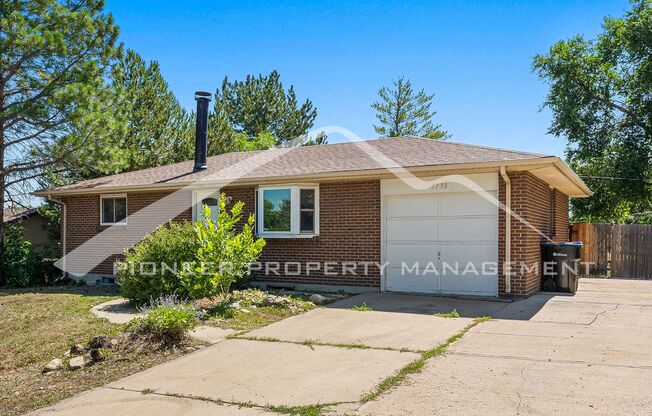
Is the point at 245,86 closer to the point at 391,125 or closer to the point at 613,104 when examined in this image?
the point at 391,125

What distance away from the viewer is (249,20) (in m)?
15.5

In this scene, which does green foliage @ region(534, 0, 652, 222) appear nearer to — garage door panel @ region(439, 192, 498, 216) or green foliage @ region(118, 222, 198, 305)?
garage door panel @ region(439, 192, 498, 216)

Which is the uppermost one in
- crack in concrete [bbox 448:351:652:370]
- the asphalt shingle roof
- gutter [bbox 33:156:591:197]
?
the asphalt shingle roof

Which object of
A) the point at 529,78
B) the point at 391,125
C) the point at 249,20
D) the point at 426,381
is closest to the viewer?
the point at 426,381

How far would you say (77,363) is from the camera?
6297 mm

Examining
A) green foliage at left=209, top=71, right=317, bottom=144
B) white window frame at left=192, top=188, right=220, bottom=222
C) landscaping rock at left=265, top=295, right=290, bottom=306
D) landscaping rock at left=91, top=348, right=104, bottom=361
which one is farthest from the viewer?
green foliage at left=209, top=71, right=317, bottom=144

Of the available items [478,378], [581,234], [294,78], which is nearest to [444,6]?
[581,234]

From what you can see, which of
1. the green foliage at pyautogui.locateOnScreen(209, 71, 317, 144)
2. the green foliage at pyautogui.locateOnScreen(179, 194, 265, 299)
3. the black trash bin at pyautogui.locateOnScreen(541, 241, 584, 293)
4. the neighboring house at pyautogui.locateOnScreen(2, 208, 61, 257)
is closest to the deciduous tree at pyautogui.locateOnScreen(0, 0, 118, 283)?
the neighboring house at pyautogui.locateOnScreen(2, 208, 61, 257)

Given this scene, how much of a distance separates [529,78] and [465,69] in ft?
30.0

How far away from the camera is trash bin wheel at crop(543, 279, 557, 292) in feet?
38.2

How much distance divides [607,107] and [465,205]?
57.4 ft

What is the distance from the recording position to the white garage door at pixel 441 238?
10.8 metres

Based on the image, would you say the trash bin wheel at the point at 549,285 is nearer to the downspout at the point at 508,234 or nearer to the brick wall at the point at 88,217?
the downspout at the point at 508,234

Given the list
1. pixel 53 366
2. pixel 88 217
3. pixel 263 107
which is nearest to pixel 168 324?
pixel 53 366
